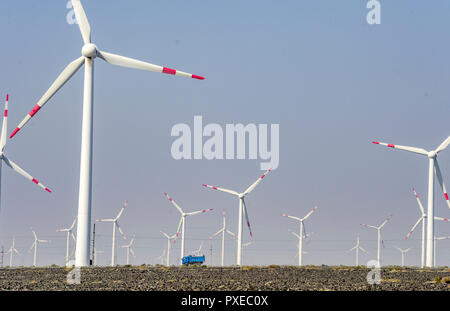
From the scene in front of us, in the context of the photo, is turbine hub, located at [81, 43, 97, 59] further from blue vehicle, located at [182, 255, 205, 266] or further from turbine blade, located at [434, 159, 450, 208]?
blue vehicle, located at [182, 255, 205, 266]

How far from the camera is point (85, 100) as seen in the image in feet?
226

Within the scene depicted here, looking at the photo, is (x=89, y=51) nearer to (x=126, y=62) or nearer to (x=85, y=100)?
(x=126, y=62)

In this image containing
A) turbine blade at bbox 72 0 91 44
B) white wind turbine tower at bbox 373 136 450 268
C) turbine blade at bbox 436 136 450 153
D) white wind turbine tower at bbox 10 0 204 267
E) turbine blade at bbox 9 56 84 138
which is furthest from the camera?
turbine blade at bbox 436 136 450 153

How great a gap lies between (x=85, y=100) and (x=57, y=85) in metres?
5.08

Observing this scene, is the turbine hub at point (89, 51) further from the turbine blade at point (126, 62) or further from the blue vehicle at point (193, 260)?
the blue vehicle at point (193, 260)

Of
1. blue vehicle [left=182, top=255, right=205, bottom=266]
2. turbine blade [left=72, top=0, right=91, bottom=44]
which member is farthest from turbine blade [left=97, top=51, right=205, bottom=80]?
blue vehicle [left=182, top=255, right=205, bottom=266]

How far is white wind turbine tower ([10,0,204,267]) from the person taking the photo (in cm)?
6675

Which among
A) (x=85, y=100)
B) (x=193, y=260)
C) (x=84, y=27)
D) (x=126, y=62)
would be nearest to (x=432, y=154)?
(x=193, y=260)
